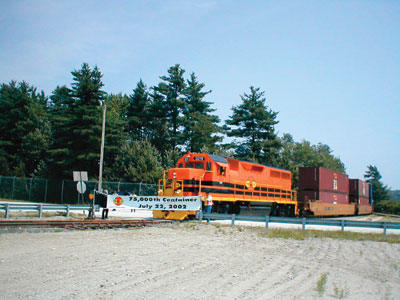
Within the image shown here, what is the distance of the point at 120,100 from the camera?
2854 inches

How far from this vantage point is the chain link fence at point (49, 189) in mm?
38125

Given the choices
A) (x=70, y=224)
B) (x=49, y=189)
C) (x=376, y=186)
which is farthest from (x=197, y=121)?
(x=376, y=186)

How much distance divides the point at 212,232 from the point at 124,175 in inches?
1042

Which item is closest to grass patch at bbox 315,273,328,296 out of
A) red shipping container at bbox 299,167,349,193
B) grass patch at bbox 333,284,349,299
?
grass patch at bbox 333,284,349,299

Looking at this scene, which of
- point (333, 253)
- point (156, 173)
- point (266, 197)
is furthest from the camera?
point (156, 173)

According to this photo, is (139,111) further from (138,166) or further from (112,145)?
(138,166)

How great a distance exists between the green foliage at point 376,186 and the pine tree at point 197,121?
2304 inches

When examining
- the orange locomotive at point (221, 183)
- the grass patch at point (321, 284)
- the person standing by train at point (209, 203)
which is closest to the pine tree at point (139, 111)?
the orange locomotive at point (221, 183)

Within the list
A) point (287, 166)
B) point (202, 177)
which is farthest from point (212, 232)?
point (287, 166)

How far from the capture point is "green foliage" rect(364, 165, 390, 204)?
324 ft

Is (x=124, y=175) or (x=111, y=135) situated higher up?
(x=111, y=135)

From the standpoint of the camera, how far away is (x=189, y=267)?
31.9ft

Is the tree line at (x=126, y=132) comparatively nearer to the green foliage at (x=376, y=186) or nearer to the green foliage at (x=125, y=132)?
the green foliage at (x=125, y=132)

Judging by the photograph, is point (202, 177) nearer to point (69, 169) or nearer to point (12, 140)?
point (69, 169)
